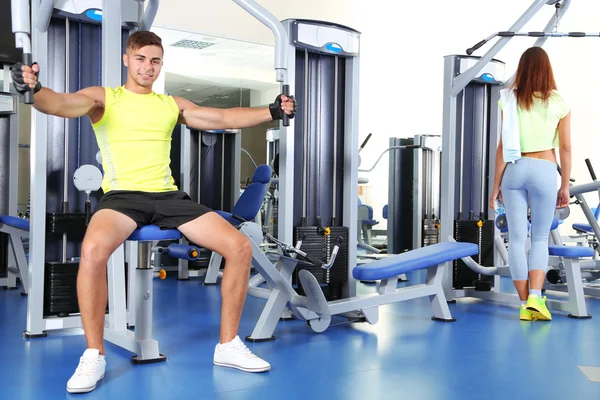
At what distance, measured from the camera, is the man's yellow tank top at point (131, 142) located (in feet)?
8.02

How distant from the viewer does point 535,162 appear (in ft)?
11.2

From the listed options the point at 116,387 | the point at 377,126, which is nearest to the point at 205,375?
the point at 116,387

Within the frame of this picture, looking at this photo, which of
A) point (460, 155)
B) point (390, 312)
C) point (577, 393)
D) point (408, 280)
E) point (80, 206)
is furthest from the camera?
point (408, 280)

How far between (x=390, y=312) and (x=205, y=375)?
1.74 metres

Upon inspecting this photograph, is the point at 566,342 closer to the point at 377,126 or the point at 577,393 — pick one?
the point at 577,393

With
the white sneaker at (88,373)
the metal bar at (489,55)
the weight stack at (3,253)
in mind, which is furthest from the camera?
the weight stack at (3,253)

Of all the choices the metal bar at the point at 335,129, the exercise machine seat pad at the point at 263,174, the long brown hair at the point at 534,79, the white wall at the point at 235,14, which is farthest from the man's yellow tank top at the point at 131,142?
the white wall at the point at 235,14

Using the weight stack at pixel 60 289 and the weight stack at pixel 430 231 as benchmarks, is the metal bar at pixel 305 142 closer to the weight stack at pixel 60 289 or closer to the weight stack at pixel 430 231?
the weight stack at pixel 60 289

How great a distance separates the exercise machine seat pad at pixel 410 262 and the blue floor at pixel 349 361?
0.96 ft

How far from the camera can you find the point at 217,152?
578 centimetres

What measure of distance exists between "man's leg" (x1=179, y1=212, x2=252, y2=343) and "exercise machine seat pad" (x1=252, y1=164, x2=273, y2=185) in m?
2.37

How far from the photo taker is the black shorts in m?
2.34

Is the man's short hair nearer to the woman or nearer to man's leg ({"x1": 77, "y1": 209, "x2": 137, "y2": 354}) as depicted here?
man's leg ({"x1": 77, "y1": 209, "x2": 137, "y2": 354})

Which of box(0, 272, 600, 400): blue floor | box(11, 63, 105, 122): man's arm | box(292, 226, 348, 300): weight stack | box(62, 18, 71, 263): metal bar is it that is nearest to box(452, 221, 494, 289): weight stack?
box(0, 272, 600, 400): blue floor
